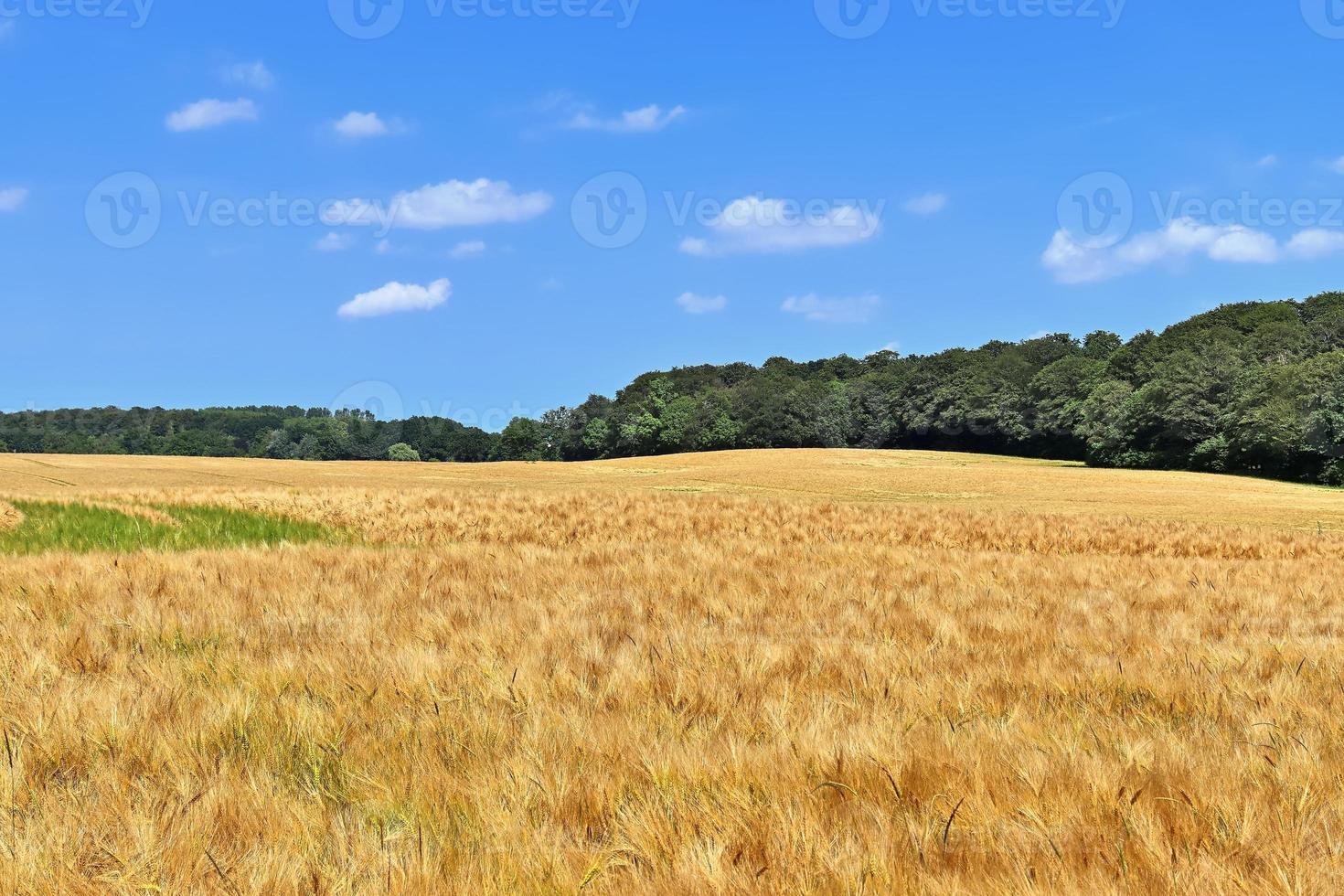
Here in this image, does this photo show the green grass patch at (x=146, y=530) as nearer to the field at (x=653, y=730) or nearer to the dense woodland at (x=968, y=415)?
the field at (x=653, y=730)

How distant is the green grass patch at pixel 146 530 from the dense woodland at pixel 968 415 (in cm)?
6169

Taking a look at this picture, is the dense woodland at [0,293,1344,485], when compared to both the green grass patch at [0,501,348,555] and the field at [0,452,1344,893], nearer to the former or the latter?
the green grass patch at [0,501,348,555]

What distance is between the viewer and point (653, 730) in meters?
3.16

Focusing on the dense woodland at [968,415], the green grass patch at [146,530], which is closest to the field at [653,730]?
the green grass patch at [146,530]

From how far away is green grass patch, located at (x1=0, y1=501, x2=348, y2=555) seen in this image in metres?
15.1

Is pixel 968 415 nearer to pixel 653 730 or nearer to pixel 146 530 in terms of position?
pixel 146 530

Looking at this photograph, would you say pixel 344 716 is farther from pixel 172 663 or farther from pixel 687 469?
pixel 687 469

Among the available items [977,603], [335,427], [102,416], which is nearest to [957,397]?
[335,427]

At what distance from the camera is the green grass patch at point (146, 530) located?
15.1 m

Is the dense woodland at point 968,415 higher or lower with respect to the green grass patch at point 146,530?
higher

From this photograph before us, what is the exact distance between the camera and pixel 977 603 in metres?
6.56

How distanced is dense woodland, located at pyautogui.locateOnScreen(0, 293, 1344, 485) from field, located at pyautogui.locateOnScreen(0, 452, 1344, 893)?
209ft

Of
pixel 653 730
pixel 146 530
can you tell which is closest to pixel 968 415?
pixel 146 530

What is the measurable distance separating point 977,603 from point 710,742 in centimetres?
412
